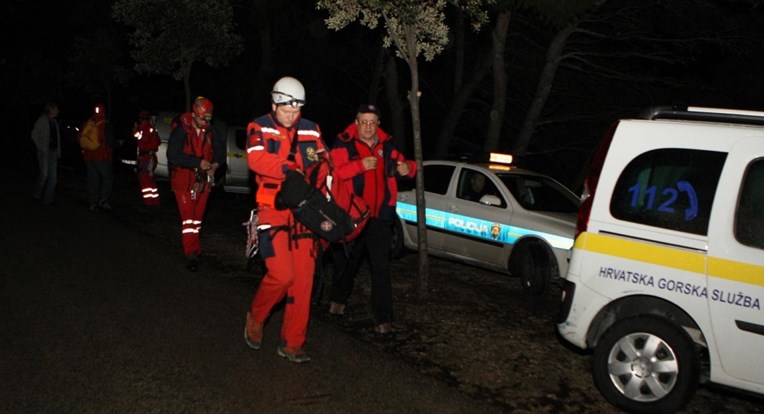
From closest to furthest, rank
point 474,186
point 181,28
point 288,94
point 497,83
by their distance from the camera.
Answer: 1. point 288,94
2. point 474,186
3. point 497,83
4. point 181,28

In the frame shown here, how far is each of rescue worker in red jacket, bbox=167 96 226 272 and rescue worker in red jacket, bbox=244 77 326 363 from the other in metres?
3.17

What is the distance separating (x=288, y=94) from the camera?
17.9 feet

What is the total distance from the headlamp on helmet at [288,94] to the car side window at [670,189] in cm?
235

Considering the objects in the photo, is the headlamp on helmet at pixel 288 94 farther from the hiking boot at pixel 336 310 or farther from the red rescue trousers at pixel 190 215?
the red rescue trousers at pixel 190 215

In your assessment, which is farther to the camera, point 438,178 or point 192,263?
point 438,178

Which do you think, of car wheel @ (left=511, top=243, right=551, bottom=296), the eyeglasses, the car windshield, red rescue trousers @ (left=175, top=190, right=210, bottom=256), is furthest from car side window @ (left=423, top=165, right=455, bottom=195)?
the eyeglasses

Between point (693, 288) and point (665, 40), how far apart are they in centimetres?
1136

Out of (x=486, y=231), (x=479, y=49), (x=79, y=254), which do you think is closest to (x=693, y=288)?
(x=486, y=231)

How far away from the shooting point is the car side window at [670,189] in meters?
4.84

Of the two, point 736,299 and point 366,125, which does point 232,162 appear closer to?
point 366,125

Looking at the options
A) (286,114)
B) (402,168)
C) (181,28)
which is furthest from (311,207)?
(181,28)

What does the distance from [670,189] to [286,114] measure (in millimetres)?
2730

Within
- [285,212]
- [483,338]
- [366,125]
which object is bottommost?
[483,338]

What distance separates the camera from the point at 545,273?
28.3 feet
